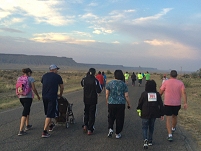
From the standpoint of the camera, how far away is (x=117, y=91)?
24.4 feet

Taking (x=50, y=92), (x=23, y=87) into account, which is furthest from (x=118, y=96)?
(x=23, y=87)

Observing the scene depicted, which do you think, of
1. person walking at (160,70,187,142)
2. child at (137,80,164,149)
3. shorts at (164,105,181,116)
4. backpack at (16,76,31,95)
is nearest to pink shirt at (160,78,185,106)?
person walking at (160,70,187,142)

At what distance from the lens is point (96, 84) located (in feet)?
26.3

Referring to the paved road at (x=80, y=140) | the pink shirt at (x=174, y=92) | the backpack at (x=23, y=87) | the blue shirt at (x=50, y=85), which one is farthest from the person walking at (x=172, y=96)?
the backpack at (x=23, y=87)

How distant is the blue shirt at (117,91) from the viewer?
7.45m

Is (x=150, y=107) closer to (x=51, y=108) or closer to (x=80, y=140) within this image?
(x=80, y=140)

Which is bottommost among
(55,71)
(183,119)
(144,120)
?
(183,119)

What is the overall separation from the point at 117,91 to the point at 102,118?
11.0 feet

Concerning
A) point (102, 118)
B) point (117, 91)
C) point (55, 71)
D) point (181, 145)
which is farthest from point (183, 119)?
point (55, 71)

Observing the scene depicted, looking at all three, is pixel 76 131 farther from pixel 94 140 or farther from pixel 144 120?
pixel 144 120

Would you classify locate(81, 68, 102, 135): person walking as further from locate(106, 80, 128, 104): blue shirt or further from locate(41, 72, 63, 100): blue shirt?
locate(41, 72, 63, 100): blue shirt

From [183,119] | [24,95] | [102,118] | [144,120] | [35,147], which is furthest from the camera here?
[183,119]

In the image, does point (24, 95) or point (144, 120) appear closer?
point (144, 120)

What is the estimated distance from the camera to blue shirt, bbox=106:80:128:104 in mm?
7453
